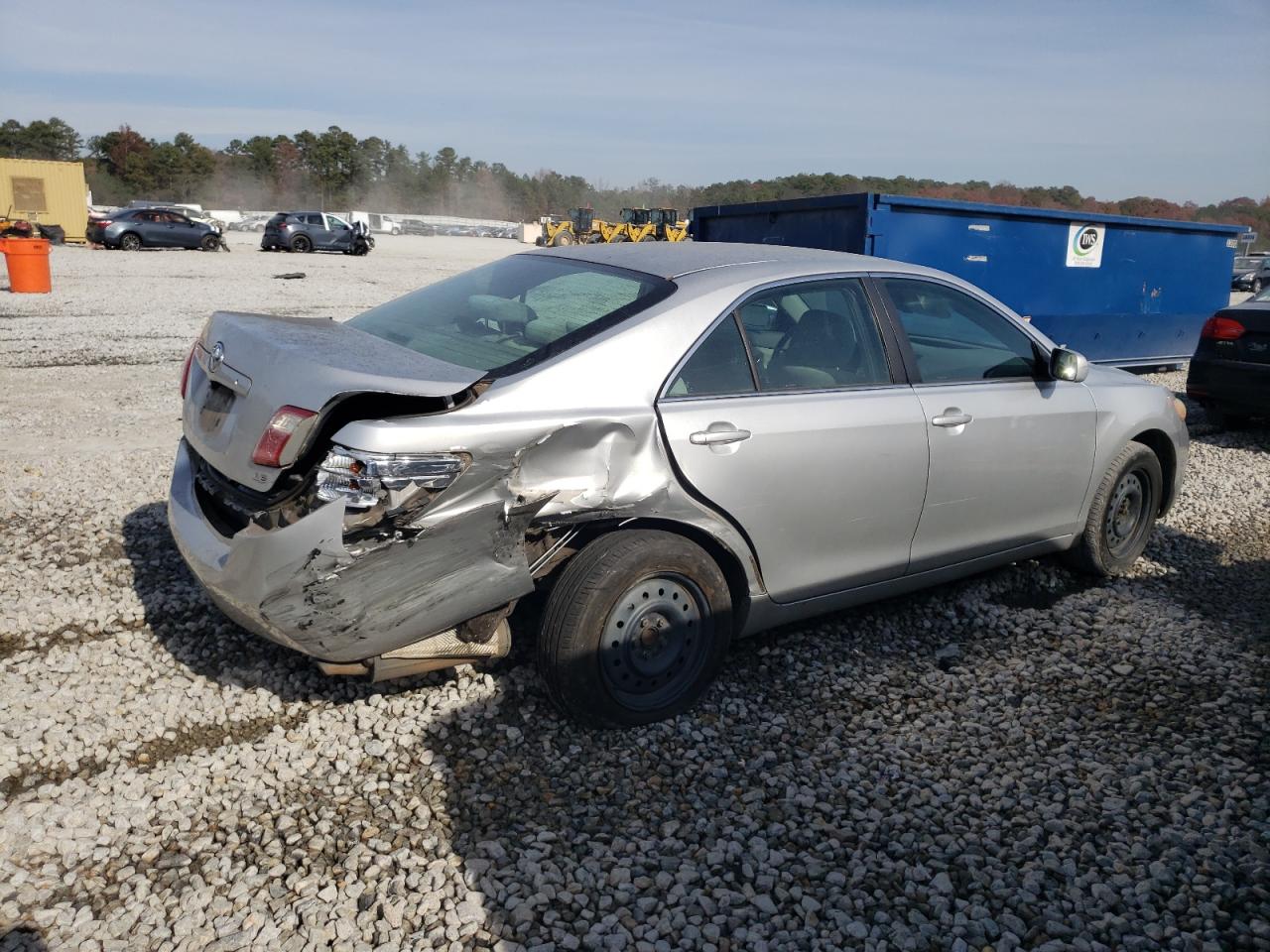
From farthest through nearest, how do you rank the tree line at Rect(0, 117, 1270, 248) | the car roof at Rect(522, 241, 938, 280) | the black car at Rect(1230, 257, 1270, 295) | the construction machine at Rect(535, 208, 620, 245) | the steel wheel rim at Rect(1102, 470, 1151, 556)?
the tree line at Rect(0, 117, 1270, 248) < the construction machine at Rect(535, 208, 620, 245) < the black car at Rect(1230, 257, 1270, 295) < the steel wheel rim at Rect(1102, 470, 1151, 556) < the car roof at Rect(522, 241, 938, 280)

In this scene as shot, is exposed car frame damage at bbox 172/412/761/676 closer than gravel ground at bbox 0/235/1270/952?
No

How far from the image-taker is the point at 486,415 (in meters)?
3.05

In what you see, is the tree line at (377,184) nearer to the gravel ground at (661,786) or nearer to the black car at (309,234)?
the black car at (309,234)

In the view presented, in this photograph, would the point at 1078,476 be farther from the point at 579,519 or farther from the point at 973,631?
the point at 579,519

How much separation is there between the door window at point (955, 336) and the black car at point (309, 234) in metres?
32.6

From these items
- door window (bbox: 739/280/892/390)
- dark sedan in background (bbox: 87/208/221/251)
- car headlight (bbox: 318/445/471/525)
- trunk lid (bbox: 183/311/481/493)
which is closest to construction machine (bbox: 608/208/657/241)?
dark sedan in background (bbox: 87/208/221/251)

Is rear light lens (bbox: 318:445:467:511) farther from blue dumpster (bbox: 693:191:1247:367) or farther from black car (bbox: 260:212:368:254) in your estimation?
black car (bbox: 260:212:368:254)

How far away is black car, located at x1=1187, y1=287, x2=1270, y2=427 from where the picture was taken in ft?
28.1

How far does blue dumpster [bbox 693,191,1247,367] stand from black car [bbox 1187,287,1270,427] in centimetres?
248

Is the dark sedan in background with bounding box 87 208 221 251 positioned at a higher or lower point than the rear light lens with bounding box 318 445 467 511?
higher

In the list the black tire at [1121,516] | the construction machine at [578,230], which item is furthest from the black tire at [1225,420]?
the construction machine at [578,230]

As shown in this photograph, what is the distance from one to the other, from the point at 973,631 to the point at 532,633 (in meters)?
2.04

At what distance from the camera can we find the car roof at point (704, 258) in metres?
3.93

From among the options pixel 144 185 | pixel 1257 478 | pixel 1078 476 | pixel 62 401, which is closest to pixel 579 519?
pixel 1078 476
